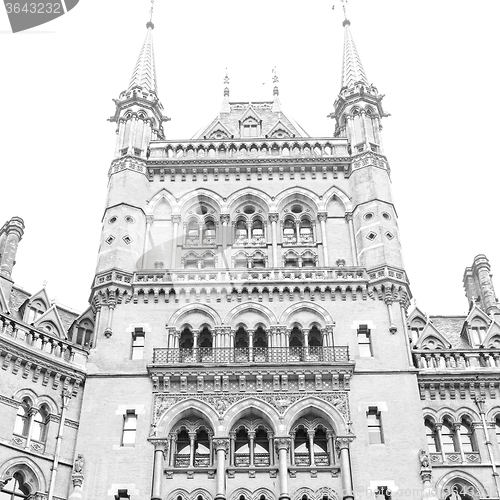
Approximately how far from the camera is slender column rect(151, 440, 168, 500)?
3147cm

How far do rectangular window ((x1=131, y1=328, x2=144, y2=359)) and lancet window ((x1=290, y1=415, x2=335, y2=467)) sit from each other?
752 centimetres

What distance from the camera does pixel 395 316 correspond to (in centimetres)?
3700

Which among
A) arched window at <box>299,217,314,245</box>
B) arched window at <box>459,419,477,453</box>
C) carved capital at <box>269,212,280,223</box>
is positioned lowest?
arched window at <box>459,419,477,453</box>

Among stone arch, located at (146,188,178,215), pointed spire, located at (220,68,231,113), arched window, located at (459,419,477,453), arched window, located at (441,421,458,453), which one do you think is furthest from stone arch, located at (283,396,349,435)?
pointed spire, located at (220,68,231,113)

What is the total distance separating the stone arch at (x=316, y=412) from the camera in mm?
33344

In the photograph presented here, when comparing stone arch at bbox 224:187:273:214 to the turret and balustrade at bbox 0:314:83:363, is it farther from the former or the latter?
balustrade at bbox 0:314:83:363

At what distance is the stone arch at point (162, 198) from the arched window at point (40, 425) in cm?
1294

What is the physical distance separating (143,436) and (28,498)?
16.2 feet

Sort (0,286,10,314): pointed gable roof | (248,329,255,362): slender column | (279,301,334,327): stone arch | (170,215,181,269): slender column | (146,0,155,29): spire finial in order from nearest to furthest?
(0,286,10,314): pointed gable roof → (248,329,255,362): slender column → (279,301,334,327): stone arch → (170,215,181,269): slender column → (146,0,155,29): spire finial

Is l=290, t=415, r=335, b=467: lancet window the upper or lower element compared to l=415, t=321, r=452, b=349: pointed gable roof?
lower

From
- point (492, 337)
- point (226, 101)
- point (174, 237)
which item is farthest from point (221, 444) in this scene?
point (226, 101)

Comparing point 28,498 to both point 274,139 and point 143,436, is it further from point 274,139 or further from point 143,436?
point 274,139

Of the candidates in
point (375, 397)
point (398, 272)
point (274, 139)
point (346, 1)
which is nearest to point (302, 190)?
point (274, 139)

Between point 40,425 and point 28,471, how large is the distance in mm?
2181
